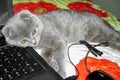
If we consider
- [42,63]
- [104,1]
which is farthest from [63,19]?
[104,1]

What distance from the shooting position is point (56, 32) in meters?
1.13

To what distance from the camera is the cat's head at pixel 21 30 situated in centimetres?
100

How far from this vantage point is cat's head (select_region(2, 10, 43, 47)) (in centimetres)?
100

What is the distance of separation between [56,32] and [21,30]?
200 millimetres

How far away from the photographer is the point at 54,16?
47.8 inches

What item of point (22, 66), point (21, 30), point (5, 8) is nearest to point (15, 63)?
point (22, 66)

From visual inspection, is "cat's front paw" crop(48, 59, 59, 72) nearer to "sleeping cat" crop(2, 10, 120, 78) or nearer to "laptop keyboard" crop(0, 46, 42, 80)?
"sleeping cat" crop(2, 10, 120, 78)

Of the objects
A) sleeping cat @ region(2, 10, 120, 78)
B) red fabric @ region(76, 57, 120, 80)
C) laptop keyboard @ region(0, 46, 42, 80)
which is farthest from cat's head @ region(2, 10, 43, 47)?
red fabric @ region(76, 57, 120, 80)

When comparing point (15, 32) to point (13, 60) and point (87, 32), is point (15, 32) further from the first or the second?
point (87, 32)

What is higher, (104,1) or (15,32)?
(15,32)

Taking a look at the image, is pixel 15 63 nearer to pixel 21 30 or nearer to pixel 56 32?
pixel 21 30

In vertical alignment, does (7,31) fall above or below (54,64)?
above

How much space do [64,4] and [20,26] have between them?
0.54 meters

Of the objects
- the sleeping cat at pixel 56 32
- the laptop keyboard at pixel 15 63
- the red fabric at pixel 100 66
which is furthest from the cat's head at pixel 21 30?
the red fabric at pixel 100 66
